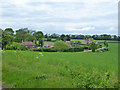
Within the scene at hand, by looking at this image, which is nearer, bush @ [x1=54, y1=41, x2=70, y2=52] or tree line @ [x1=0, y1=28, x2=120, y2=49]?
tree line @ [x1=0, y1=28, x2=120, y2=49]

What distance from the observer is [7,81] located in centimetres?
363

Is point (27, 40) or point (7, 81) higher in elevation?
point (27, 40)

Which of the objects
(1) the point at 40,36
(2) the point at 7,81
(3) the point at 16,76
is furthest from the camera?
(1) the point at 40,36

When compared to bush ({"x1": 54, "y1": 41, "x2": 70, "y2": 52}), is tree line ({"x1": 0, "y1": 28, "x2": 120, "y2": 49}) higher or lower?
higher

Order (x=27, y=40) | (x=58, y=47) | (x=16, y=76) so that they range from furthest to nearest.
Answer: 1. (x=58, y=47)
2. (x=27, y=40)
3. (x=16, y=76)

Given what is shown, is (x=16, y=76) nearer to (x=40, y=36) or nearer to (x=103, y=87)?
(x=103, y=87)

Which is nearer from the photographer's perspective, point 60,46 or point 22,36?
point 22,36

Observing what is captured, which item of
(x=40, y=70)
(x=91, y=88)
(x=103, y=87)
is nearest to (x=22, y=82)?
(x=40, y=70)

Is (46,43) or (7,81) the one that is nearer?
(7,81)

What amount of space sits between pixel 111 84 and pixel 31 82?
1874mm

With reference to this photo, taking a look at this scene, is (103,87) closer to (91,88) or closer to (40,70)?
(91,88)

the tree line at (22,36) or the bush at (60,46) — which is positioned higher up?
the tree line at (22,36)

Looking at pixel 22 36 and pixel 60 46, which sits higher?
pixel 22 36

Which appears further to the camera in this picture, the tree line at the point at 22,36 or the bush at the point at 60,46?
the bush at the point at 60,46
